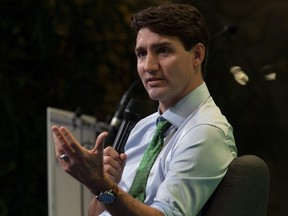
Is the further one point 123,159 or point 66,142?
point 123,159

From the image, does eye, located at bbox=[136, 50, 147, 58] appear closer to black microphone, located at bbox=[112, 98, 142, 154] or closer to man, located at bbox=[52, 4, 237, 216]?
man, located at bbox=[52, 4, 237, 216]

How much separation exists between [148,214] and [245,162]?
0.25 meters

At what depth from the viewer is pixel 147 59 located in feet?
5.54

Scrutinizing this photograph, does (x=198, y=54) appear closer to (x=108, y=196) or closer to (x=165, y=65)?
(x=165, y=65)

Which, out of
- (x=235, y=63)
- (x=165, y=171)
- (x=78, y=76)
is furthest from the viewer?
(x=78, y=76)

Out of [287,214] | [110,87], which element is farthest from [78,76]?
[287,214]

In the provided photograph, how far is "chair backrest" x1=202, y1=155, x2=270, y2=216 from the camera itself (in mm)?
1586

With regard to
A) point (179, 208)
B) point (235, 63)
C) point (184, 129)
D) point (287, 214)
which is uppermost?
point (184, 129)

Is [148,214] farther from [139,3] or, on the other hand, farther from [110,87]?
[110,87]

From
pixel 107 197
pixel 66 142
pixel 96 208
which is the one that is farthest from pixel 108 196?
pixel 96 208

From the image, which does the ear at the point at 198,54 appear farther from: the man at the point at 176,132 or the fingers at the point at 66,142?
the fingers at the point at 66,142

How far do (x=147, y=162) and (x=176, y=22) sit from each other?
1.08ft

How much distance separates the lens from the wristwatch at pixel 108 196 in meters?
1.47

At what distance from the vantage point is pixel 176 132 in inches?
67.2
